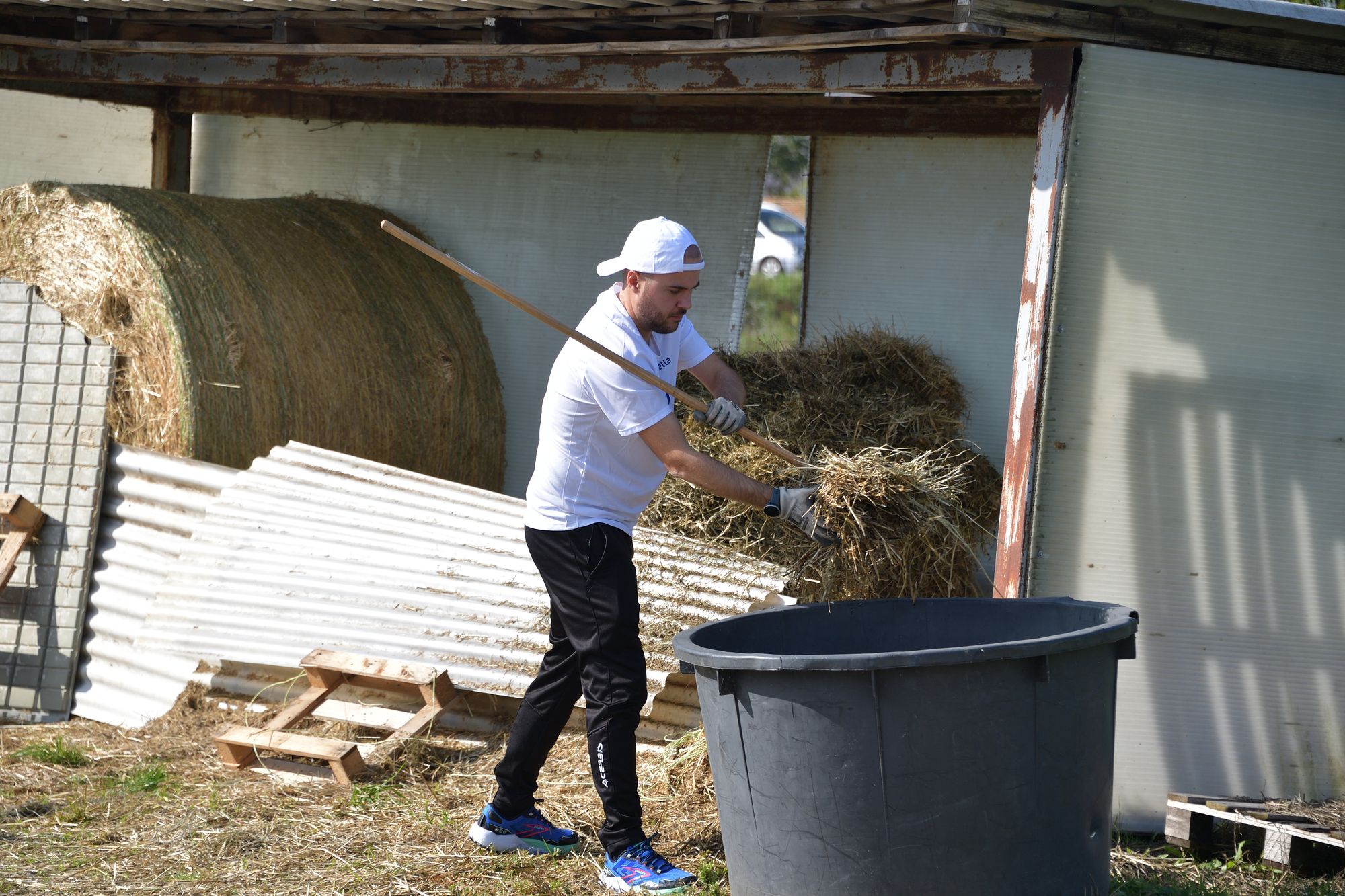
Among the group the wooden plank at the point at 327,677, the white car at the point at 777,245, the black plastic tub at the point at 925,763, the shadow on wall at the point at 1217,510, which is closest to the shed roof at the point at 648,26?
the shadow on wall at the point at 1217,510

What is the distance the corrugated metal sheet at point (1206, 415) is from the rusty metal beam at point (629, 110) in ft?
6.15

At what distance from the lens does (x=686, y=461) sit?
12.3 ft

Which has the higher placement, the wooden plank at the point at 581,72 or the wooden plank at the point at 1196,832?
the wooden plank at the point at 581,72

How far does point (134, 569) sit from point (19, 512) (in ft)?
1.85

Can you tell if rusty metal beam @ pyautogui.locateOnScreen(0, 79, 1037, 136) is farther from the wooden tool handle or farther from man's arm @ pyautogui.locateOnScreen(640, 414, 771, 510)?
man's arm @ pyautogui.locateOnScreen(640, 414, 771, 510)

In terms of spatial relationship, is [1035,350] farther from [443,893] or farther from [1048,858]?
[443,893]

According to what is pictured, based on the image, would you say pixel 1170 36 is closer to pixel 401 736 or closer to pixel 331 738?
pixel 401 736

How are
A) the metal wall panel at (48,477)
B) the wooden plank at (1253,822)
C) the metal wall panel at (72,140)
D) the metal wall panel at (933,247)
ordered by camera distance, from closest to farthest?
1. the wooden plank at (1253,822)
2. the metal wall panel at (48,477)
3. the metal wall panel at (933,247)
4. the metal wall panel at (72,140)

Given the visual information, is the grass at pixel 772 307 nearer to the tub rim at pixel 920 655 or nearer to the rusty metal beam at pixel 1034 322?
the rusty metal beam at pixel 1034 322

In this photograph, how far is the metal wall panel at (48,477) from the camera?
6207 millimetres

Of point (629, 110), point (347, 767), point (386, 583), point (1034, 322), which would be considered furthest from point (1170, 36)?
point (347, 767)

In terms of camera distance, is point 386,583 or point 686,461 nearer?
point 686,461

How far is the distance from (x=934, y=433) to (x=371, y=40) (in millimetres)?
3275

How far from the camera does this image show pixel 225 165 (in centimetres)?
875
